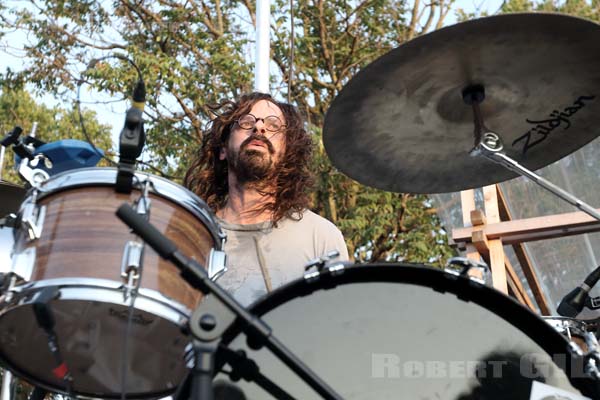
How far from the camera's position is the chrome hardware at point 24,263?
1993 mm

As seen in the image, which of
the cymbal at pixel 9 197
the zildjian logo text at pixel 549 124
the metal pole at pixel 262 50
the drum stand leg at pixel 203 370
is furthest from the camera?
the metal pole at pixel 262 50

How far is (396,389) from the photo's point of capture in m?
1.79

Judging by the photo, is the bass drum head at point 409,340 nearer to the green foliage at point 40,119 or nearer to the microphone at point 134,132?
the microphone at point 134,132

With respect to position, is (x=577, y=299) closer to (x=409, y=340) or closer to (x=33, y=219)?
(x=409, y=340)

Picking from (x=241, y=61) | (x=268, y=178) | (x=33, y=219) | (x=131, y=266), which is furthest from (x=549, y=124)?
(x=241, y=61)

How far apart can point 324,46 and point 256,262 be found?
870 centimetres

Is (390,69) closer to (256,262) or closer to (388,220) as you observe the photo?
(256,262)

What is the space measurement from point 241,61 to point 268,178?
7.52 metres

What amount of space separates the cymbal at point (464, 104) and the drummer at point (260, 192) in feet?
0.89

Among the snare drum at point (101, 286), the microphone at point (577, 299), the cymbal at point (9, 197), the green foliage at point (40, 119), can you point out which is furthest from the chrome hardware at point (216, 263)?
the green foliage at point (40, 119)

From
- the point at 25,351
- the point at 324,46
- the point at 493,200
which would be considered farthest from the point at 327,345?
the point at 324,46

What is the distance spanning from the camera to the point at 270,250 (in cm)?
281

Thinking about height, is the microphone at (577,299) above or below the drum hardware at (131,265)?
above

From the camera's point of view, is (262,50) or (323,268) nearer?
(323,268)
